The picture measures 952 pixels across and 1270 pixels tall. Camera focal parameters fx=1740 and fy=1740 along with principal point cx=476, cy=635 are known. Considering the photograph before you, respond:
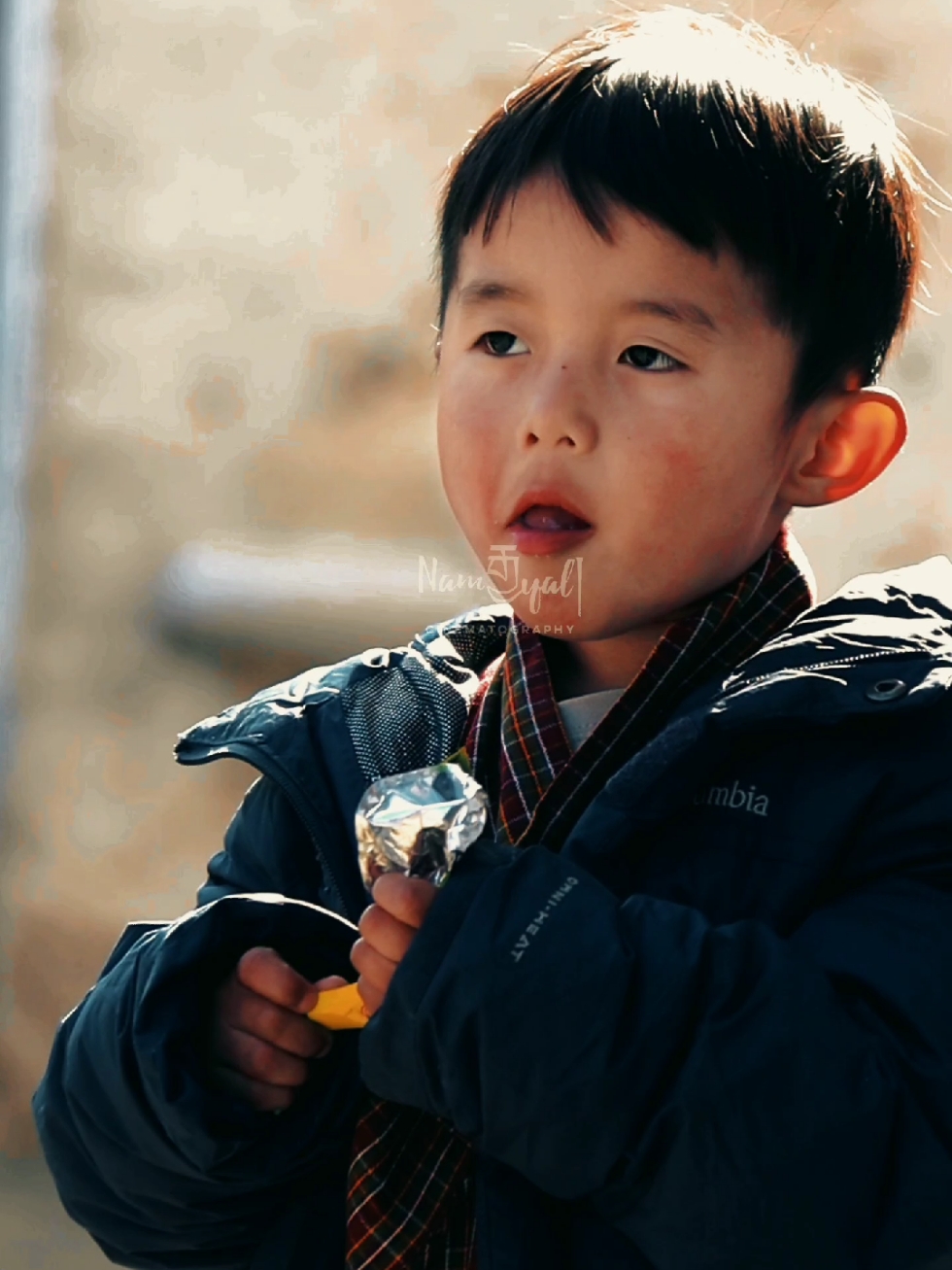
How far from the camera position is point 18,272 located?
8.04 ft

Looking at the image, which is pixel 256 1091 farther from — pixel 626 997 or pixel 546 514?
pixel 546 514

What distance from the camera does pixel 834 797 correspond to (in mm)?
958

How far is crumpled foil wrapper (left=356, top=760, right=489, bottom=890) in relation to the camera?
87cm

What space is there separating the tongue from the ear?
162 mm

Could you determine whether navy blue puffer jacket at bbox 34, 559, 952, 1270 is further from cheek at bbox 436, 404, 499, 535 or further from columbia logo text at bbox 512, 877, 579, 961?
cheek at bbox 436, 404, 499, 535

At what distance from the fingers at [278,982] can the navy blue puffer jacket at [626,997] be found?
1.2 inches

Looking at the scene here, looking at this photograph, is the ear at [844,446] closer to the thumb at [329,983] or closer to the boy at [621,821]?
the boy at [621,821]

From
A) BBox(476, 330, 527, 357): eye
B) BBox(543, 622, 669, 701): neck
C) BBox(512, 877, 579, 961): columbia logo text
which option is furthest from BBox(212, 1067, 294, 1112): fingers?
BBox(476, 330, 527, 357): eye

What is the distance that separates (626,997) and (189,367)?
1.67 m

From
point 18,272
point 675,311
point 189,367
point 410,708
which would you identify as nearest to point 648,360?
point 675,311

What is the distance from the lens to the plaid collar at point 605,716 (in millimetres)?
1067

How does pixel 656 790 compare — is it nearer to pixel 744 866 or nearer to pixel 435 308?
pixel 744 866

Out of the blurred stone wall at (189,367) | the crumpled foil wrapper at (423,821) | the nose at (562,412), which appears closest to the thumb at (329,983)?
the crumpled foil wrapper at (423,821)

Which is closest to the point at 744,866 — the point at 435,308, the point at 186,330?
the point at 435,308
